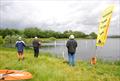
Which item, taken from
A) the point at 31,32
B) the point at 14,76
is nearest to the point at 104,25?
the point at 14,76

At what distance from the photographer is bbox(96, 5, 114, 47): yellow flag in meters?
14.3

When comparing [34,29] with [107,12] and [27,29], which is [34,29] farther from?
[107,12]

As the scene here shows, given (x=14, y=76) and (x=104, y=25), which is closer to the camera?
(x=14, y=76)

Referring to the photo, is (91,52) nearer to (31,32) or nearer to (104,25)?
(104,25)

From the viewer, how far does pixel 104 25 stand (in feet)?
48.5

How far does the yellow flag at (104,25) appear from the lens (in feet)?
46.8

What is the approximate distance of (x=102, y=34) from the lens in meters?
14.9

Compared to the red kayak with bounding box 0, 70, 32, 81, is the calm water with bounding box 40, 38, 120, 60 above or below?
below

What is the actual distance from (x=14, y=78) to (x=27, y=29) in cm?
9269

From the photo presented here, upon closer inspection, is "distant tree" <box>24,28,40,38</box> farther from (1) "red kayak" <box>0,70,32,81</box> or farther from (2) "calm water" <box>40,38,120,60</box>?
(1) "red kayak" <box>0,70,32,81</box>

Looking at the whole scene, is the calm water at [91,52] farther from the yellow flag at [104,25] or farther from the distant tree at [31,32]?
the distant tree at [31,32]

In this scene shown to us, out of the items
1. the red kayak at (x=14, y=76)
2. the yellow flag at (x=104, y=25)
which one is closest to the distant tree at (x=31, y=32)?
the yellow flag at (x=104, y=25)

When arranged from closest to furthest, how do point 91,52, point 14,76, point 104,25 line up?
point 14,76 < point 104,25 < point 91,52

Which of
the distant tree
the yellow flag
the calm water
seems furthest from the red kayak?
the distant tree
